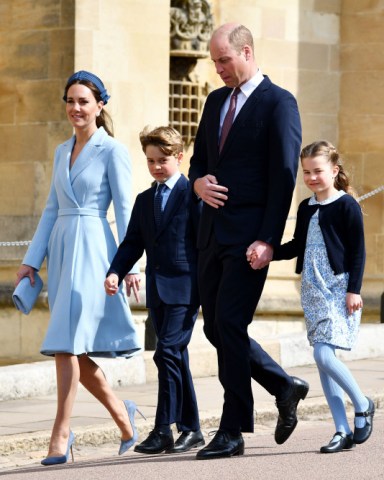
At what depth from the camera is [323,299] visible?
7309 mm

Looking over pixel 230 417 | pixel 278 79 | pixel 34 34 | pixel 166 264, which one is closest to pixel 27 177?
pixel 34 34

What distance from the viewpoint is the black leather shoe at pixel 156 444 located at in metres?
7.43

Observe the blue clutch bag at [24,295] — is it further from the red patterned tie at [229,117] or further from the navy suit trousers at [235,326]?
the red patterned tie at [229,117]

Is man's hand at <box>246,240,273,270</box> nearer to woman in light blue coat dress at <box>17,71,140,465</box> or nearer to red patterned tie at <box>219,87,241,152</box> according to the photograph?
red patterned tie at <box>219,87,241,152</box>

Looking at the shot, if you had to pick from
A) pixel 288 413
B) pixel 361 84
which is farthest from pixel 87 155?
pixel 361 84

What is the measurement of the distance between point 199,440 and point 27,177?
6.16 metres

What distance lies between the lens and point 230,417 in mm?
6996

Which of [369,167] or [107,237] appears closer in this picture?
[107,237]

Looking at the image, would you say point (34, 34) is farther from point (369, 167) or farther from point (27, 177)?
point (369, 167)

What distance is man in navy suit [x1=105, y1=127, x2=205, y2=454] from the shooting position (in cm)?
757

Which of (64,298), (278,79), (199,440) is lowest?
(199,440)

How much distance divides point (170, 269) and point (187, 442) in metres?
0.82

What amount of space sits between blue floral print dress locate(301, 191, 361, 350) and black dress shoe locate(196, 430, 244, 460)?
25.5 inches

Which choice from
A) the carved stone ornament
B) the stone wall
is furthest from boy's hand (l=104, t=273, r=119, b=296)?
the stone wall
